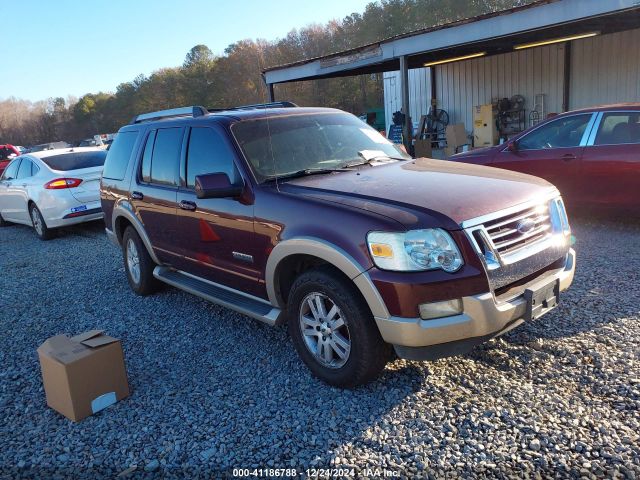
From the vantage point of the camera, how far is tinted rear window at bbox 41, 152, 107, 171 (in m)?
9.91

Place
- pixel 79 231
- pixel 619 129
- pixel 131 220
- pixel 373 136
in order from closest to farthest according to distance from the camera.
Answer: pixel 373 136 → pixel 131 220 → pixel 619 129 → pixel 79 231

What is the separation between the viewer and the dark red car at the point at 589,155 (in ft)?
21.5

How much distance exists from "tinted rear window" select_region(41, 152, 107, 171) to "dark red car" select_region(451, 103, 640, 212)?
7.38 metres

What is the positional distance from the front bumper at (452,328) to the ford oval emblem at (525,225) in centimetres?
50

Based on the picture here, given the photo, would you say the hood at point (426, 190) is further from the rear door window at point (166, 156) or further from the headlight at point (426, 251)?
the rear door window at point (166, 156)

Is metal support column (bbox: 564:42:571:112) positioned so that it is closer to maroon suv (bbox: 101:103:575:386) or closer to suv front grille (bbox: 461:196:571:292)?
maroon suv (bbox: 101:103:575:386)

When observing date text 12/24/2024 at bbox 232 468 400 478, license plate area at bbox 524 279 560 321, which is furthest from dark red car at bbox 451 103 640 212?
date text 12/24/2024 at bbox 232 468 400 478

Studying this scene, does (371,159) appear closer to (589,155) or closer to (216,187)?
(216,187)

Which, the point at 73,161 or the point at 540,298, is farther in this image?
the point at 73,161

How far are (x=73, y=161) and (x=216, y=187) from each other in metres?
7.32

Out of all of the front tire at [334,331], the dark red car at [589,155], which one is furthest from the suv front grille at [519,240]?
the dark red car at [589,155]

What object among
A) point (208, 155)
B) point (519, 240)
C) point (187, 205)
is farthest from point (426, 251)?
point (187, 205)

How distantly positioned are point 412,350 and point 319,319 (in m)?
0.71

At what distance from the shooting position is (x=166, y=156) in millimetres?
5141
